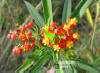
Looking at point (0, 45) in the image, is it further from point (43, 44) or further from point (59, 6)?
point (43, 44)

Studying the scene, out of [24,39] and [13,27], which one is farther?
[13,27]

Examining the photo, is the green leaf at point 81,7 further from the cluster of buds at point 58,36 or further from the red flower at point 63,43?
the red flower at point 63,43

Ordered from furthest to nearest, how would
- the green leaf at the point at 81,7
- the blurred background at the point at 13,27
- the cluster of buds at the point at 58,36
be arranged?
1. the blurred background at the point at 13,27
2. the green leaf at the point at 81,7
3. the cluster of buds at the point at 58,36

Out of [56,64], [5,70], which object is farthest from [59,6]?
[56,64]

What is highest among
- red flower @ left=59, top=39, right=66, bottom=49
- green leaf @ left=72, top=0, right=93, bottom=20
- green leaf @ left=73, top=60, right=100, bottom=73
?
green leaf @ left=72, top=0, right=93, bottom=20

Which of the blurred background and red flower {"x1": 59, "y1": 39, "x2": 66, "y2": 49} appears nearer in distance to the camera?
red flower {"x1": 59, "y1": 39, "x2": 66, "y2": 49}

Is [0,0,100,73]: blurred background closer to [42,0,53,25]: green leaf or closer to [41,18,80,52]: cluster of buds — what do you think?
[42,0,53,25]: green leaf

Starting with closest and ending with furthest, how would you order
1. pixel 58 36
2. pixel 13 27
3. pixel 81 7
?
pixel 58 36, pixel 81 7, pixel 13 27

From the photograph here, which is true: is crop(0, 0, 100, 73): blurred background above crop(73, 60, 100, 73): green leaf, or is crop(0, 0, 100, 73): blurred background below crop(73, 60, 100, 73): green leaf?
above

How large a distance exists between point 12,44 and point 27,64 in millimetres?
1165

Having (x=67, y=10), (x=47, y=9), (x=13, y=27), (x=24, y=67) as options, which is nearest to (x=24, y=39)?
(x=24, y=67)

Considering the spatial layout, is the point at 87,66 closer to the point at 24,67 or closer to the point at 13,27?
the point at 24,67

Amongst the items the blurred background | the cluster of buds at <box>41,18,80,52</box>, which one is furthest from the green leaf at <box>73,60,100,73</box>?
the blurred background

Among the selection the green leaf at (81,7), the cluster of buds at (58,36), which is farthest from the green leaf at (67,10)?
the cluster of buds at (58,36)
